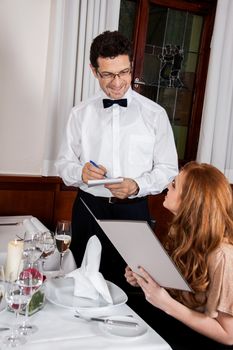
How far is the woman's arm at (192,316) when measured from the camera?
4.30 feet

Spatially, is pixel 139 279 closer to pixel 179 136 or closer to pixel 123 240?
pixel 123 240

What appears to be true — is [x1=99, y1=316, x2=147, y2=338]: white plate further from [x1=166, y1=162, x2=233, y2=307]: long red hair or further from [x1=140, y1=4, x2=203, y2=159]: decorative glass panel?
[x1=140, y1=4, x2=203, y2=159]: decorative glass panel

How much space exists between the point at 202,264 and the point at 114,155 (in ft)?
3.65

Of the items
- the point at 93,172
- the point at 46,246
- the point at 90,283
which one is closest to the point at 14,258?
the point at 46,246

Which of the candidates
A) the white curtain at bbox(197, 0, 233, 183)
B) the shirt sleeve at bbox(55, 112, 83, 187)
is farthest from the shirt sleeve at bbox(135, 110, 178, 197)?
the white curtain at bbox(197, 0, 233, 183)

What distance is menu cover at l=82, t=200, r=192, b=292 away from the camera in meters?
1.16

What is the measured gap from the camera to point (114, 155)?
7.84 feet

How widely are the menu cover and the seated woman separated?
2.5 inches

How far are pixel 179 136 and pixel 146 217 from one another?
1510 mm

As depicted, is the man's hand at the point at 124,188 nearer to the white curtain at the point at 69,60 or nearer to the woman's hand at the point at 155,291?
the woman's hand at the point at 155,291

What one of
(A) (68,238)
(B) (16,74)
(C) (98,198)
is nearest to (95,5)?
(B) (16,74)

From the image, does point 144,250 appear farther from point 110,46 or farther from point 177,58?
point 177,58

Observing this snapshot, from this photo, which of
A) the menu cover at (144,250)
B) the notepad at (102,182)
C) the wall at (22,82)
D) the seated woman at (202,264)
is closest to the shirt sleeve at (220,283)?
the seated woman at (202,264)

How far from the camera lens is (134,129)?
94.8 inches
